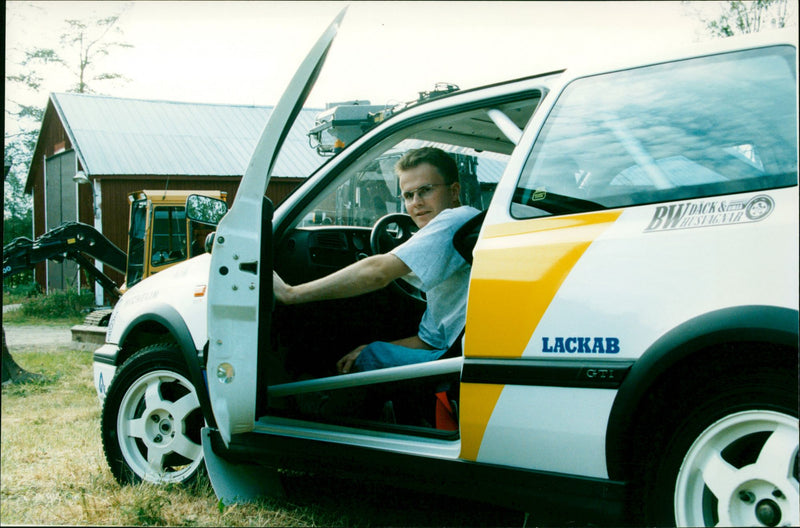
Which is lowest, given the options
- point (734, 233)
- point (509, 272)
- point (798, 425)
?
point (798, 425)

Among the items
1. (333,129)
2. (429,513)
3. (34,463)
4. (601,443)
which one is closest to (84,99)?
(333,129)

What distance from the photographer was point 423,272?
113 inches

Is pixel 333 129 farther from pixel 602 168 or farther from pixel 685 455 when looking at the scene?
pixel 685 455

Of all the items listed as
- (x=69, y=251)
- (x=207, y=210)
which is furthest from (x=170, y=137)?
(x=207, y=210)

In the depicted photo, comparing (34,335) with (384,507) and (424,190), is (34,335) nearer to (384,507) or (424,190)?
(384,507)

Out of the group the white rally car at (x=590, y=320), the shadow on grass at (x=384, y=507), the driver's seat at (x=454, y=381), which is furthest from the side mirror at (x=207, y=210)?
the shadow on grass at (x=384, y=507)

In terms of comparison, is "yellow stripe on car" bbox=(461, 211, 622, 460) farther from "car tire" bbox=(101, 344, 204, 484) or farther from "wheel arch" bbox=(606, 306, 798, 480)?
"car tire" bbox=(101, 344, 204, 484)

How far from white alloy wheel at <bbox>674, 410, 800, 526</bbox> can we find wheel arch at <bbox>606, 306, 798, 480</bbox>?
6.3 inches

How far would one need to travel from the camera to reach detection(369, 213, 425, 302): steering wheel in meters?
3.85

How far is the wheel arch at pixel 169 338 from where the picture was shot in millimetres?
3131

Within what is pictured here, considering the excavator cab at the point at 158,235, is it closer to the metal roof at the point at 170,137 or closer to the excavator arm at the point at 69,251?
the excavator arm at the point at 69,251

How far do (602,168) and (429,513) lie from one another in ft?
6.01

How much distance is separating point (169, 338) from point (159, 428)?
18.3 inches

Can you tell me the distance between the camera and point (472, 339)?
7.91 ft
